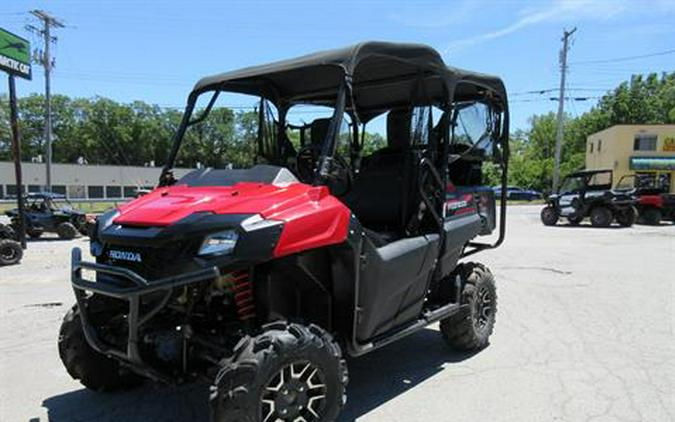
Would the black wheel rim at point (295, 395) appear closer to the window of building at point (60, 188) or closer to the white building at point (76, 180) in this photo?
the white building at point (76, 180)

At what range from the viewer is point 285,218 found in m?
3.29

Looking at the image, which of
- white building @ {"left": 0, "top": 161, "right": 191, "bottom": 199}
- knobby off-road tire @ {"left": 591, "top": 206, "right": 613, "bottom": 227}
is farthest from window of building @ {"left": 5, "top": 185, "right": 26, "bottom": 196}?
knobby off-road tire @ {"left": 591, "top": 206, "right": 613, "bottom": 227}

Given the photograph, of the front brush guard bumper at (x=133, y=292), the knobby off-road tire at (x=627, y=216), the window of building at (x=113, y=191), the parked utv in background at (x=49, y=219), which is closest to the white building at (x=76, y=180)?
the window of building at (x=113, y=191)

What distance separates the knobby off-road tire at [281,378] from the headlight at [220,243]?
0.52m

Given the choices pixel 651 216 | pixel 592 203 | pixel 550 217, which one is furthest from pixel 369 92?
pixel 651 216

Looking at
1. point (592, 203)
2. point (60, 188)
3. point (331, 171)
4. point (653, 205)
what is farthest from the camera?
point (60, 188)

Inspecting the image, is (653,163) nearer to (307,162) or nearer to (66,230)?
(66,230)

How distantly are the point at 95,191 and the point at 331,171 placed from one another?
5771 centimetres

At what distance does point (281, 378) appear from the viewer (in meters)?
3.23

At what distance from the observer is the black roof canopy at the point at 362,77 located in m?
4.04

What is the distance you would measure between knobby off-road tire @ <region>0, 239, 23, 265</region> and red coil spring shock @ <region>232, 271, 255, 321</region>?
33.0 feet

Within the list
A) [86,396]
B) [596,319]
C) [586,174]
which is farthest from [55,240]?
[586,174]

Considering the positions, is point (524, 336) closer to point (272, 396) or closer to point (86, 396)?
point (272, 396)

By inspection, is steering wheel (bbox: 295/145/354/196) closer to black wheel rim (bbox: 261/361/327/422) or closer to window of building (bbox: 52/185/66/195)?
black wheel rim (bbox: 261/361/327/422)
